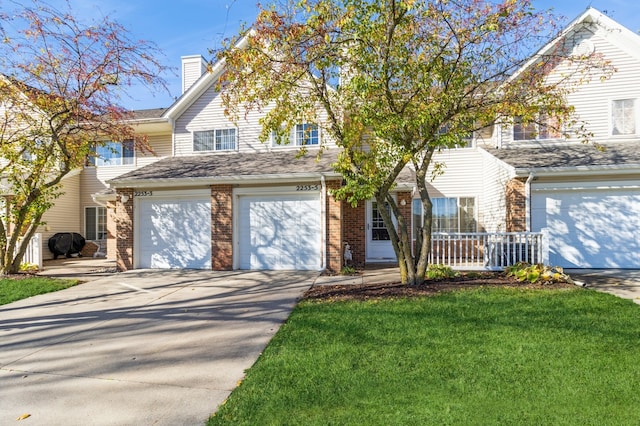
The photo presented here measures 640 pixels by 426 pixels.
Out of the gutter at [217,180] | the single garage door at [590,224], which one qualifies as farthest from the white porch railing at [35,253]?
the single garage door at [590,224]

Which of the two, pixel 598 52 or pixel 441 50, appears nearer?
pixel 441 50

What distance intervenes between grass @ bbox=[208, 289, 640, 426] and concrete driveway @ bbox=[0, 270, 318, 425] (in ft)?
1.70

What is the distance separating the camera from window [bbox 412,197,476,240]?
14.5m

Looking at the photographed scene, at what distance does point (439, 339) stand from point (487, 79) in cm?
562

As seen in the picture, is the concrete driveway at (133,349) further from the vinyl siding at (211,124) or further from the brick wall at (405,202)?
the vinyl siding at (211,124)

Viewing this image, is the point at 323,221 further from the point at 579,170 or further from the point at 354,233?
the point at 579,170

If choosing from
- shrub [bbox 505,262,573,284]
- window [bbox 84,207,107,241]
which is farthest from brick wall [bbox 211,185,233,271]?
window [bbox 84,207,107,241]

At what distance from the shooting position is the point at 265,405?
11.5ft

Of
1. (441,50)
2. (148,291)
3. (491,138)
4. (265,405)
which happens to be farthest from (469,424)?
(491,138)

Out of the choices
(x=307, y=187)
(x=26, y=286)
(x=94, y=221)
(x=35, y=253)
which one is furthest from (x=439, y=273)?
(x=94, y=221)

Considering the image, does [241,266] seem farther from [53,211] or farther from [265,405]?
[53,211]

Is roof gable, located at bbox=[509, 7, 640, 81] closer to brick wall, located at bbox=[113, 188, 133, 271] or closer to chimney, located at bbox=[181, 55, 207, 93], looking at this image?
chimney, located at bbox=[181, 55, 207, 93]

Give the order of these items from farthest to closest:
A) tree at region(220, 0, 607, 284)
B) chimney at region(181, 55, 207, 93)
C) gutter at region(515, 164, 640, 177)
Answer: chimney at region(181, 55, 207, 93) < gutter at region(515, 164, 640, 177) < tree at region(220, 0, 607, 284)

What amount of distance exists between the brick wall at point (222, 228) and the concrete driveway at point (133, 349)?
2260mm
